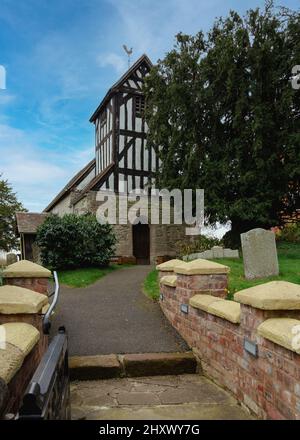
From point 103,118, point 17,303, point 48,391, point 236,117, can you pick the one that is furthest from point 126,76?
point 48,391

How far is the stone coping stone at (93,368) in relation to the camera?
4504 millimetres

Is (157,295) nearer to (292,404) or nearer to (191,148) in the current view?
(292,404)

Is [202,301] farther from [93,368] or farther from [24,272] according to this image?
[24,272]

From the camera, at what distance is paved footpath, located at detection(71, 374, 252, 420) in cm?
340

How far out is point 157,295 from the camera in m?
8.05

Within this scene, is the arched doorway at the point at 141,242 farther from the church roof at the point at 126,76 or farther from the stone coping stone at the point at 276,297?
the stone coping stone at the point at 276,297

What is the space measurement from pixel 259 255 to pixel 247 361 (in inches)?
222

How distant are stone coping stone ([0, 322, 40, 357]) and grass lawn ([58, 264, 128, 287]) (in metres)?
7.64

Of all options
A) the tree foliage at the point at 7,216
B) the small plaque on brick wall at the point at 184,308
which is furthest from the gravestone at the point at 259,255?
the tree foliage at the point at 7,216

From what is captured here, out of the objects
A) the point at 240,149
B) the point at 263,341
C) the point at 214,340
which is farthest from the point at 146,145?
the point at 263,341

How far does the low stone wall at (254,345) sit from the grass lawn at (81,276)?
637 centimetres

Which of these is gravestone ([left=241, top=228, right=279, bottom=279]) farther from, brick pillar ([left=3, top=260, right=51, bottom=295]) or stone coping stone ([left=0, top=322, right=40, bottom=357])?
stone coping stone ([left=0, top=322, right=40, bottom=357])

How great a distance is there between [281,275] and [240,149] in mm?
6422

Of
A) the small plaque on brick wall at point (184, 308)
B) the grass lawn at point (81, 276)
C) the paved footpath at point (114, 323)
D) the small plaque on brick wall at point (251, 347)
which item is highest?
the small plaque on brick wall at point (251, 347)
